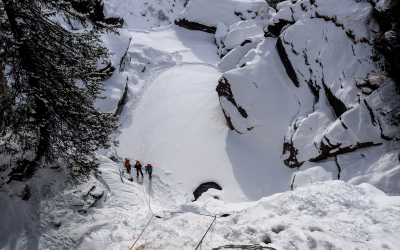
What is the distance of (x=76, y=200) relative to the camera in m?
7.43

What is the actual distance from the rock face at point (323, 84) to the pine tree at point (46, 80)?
8669mm

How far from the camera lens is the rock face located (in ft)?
26.9

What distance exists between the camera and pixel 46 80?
6.24 metres

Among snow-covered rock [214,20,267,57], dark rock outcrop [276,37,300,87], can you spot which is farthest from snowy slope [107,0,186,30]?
dark rock outcrop [276,37,300,87]

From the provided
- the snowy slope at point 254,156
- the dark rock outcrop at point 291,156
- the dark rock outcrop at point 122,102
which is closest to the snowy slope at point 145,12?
the snowy slope at point 254,156

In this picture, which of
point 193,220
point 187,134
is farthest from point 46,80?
point 187,134

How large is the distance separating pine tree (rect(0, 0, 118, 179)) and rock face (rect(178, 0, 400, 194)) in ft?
28.4

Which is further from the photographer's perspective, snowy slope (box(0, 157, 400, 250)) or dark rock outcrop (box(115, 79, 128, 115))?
dark rock outcrop (box(115, 79, 128, 115))

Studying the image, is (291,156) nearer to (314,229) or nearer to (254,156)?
(254,156)

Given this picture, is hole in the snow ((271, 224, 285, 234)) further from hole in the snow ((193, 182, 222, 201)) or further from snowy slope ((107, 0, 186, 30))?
snowy slope ((107, 0, 186, 30))

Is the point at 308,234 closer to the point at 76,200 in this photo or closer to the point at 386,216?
the point at 386,216

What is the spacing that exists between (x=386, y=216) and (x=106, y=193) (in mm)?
8817

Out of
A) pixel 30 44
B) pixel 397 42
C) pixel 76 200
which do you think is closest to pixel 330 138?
pixel 397 42

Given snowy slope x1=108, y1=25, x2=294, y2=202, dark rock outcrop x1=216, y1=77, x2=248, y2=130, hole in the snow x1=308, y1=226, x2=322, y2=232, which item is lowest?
snowy slope x1=108, y1=25, x2=294, y2=202
